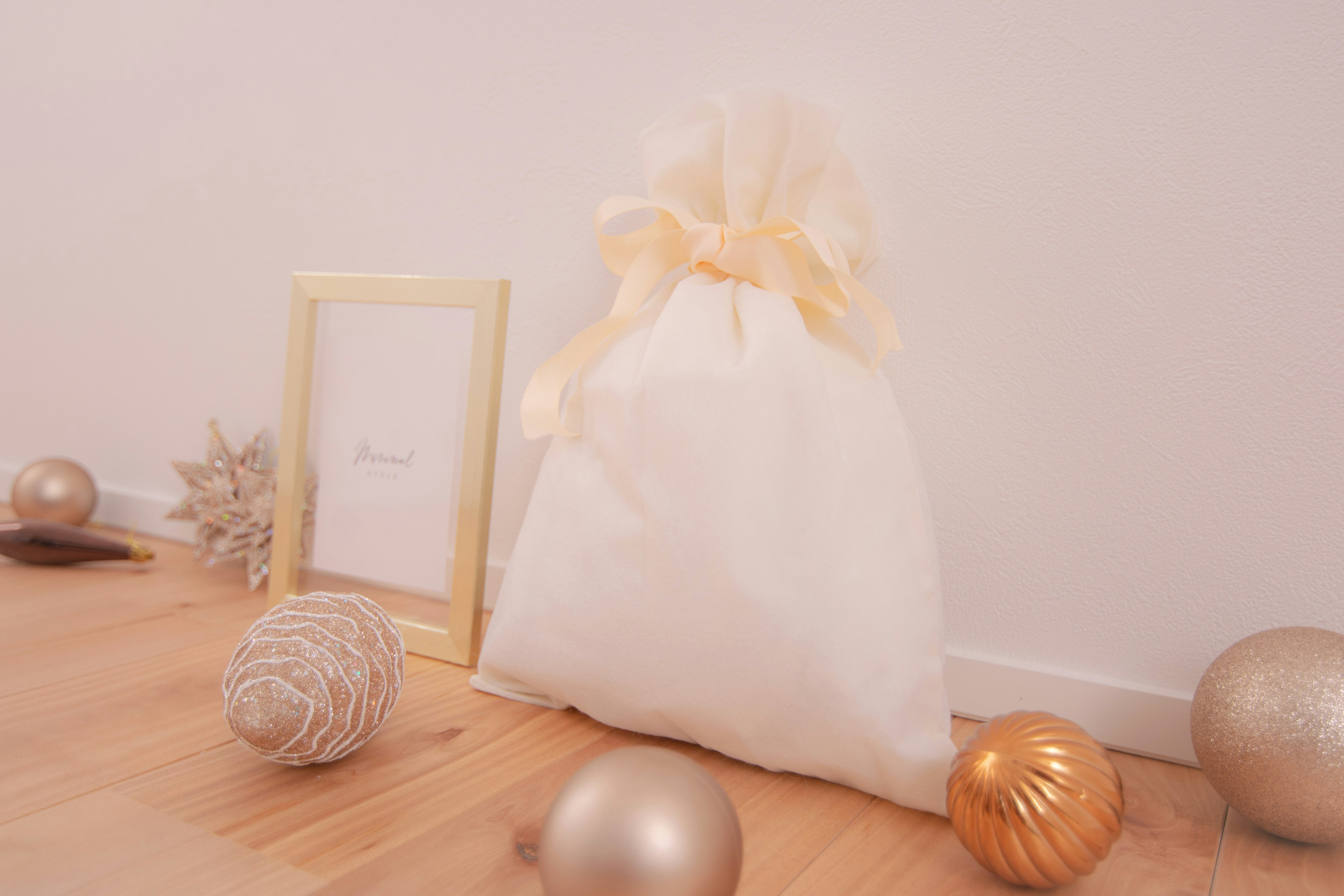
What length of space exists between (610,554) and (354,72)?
0.70 m

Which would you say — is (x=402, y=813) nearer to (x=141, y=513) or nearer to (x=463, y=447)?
(x=463, y=447)

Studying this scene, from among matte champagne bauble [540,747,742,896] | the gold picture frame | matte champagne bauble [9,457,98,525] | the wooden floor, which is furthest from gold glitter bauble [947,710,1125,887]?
matte champagne bauble [9,457,98,525]

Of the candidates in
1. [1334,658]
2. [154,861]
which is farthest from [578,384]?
[1334,658]

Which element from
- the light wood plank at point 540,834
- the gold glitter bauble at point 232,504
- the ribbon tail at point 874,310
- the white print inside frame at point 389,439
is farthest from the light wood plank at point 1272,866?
the gold glitter bauble at point 232,504

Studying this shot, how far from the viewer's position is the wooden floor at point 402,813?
0.46m

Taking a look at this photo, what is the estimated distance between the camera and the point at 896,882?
0.48m

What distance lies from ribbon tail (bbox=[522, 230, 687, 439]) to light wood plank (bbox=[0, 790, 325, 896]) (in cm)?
33

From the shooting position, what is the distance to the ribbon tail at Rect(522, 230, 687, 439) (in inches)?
25.8

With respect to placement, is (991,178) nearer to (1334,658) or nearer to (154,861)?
(1334,658)

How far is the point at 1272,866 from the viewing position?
517mm

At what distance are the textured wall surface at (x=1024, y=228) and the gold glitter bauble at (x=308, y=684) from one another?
35 cm

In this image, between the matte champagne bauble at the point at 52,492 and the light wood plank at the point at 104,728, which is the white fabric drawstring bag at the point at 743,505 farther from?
the matte champagne bauble at the point at 52,492

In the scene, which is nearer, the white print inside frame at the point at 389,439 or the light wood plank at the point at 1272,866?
the light wood plank at the point at 1272,866

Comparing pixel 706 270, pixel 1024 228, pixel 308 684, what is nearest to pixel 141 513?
pixel 308 684
